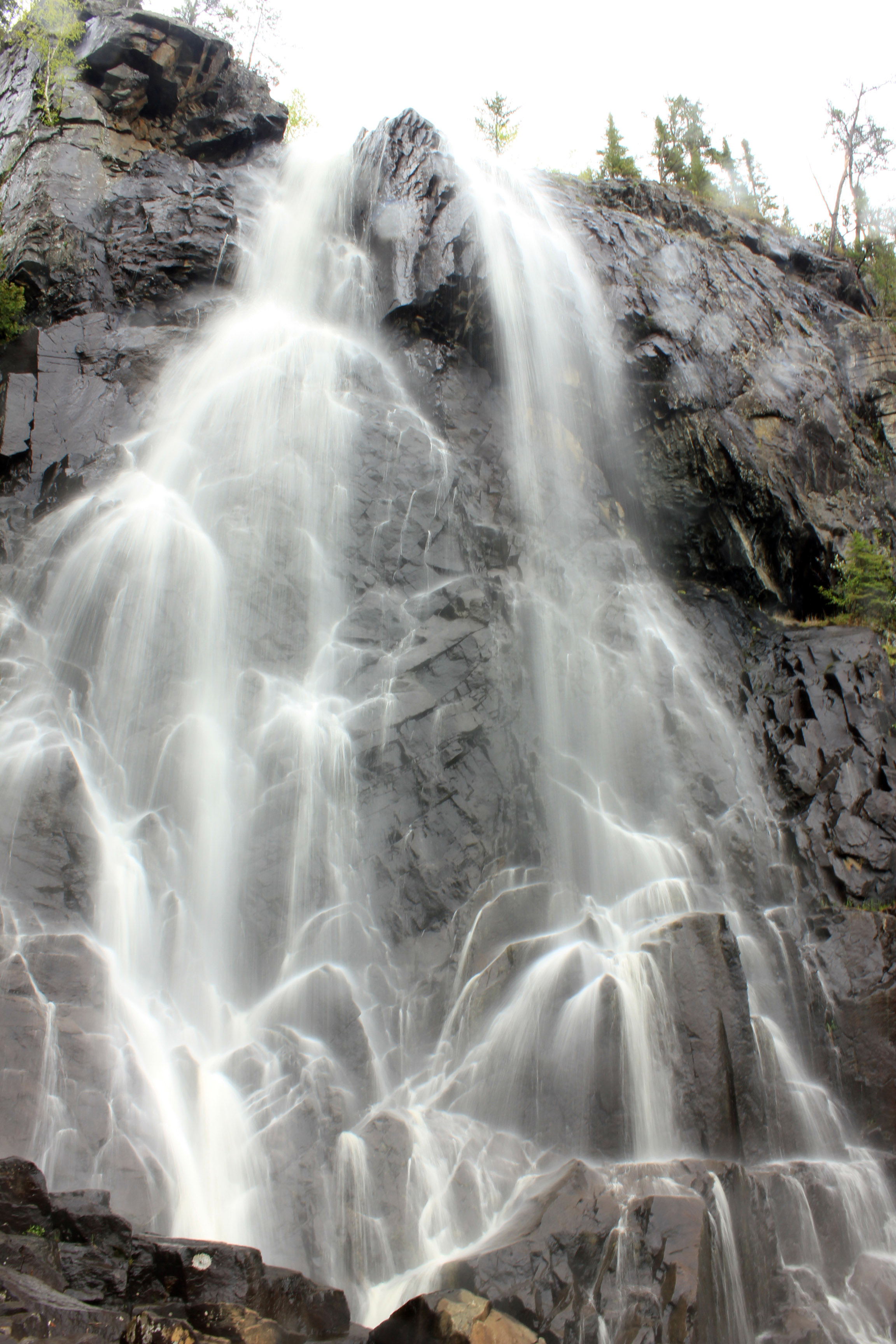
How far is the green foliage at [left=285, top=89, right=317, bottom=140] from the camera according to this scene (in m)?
26.8

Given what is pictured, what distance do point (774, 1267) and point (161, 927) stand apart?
6707 millimetres

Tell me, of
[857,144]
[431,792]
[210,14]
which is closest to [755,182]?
[857,144]

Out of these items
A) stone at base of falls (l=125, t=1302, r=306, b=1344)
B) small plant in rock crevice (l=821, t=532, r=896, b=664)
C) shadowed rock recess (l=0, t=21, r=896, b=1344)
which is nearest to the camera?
stone at base of falls (l=125, t=1302, r=306, b=1344)

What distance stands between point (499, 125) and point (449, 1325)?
32.6 metres

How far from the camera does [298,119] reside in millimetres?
27406

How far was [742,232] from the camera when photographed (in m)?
21.0

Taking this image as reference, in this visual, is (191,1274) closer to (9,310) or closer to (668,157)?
(9,310)

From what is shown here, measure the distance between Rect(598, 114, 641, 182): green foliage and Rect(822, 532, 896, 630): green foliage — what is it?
13.6 meters

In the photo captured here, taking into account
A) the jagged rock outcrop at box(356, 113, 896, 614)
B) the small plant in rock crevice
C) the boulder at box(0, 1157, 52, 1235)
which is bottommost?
the boulder at box(0, 1157, 52, 1235)

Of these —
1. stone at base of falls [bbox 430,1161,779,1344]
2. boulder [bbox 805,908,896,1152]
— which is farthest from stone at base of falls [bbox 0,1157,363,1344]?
boulder [bbox 805,908,896,1152]

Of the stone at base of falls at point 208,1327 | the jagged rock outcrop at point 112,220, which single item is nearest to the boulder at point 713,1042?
the stone at base of falls at point 208,1327

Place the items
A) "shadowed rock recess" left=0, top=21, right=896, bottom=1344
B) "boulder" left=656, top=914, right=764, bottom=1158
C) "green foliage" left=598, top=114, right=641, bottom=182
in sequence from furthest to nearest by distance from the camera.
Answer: "green foliage" left=598, top=114, right=641, bottom=182, "boulder" left=656, top=914, right=764, bottom=1158, "shadowed rock recess" left=0, top=21, right=896, bottom=1344

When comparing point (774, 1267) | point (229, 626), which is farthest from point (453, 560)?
point (774, 1267)

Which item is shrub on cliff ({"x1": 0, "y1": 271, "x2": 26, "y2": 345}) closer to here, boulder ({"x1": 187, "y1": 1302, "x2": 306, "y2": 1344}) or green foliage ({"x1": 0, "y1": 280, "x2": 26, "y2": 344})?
green foliage ({"x1": 0, "y1": 280, "x2": 26, "y2": 344})
